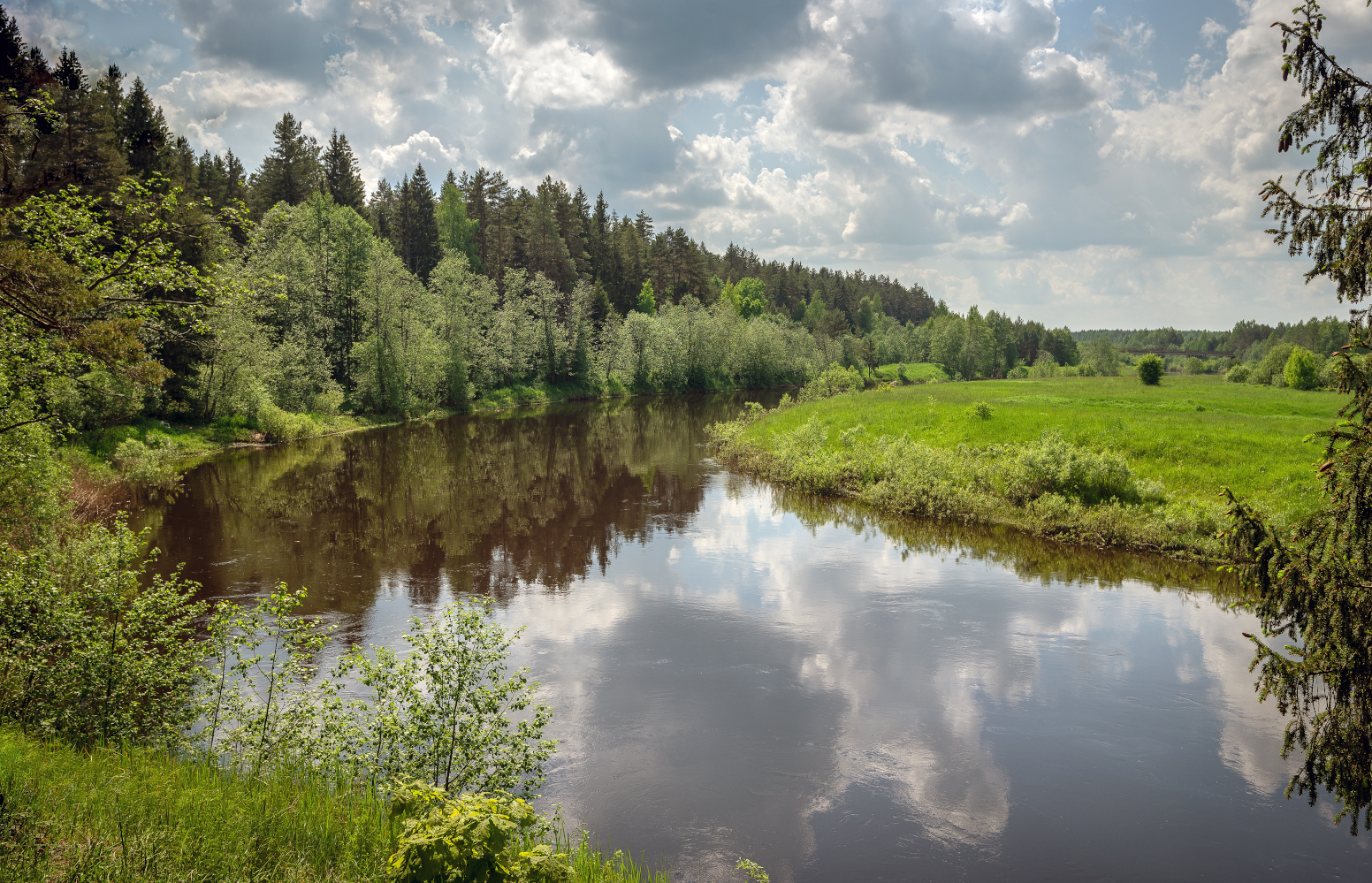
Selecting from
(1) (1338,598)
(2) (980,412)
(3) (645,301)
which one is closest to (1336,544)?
(1) (1338,598)

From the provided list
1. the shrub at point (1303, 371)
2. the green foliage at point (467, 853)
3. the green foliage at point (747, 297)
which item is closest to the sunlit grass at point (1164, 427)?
the shrub at point (1303, 371)

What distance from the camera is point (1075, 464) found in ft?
78.7

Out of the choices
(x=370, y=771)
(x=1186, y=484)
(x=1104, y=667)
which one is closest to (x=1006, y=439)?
(x=1186, y=484)

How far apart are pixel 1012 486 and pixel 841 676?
14592 mm

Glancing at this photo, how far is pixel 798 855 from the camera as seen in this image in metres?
8.81

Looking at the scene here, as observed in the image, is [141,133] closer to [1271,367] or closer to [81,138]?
[81,138]

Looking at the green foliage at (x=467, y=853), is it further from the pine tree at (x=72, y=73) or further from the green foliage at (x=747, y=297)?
the green foliage at (x=747, y=297)

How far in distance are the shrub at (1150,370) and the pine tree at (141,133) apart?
75.9 metres

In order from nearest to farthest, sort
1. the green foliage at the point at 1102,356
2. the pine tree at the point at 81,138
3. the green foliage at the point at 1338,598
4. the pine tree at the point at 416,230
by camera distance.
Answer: the green foliage at the point at 1338,598 < the pine tree at the point at 81,138 < the pine tree at the point at 416,230 < the green foliage at the point at 1102,356

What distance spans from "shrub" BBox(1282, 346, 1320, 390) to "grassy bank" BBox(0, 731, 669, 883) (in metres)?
66.2

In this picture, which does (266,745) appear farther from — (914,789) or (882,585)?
(882,585)

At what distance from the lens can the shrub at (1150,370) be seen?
6412 cm

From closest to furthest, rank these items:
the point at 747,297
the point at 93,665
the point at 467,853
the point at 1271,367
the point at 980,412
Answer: the point at 467,853 < the point at 93,665 < the point at 980,412 < the point at 1271,367 < the point at 747,297

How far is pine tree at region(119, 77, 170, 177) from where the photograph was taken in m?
40.4
